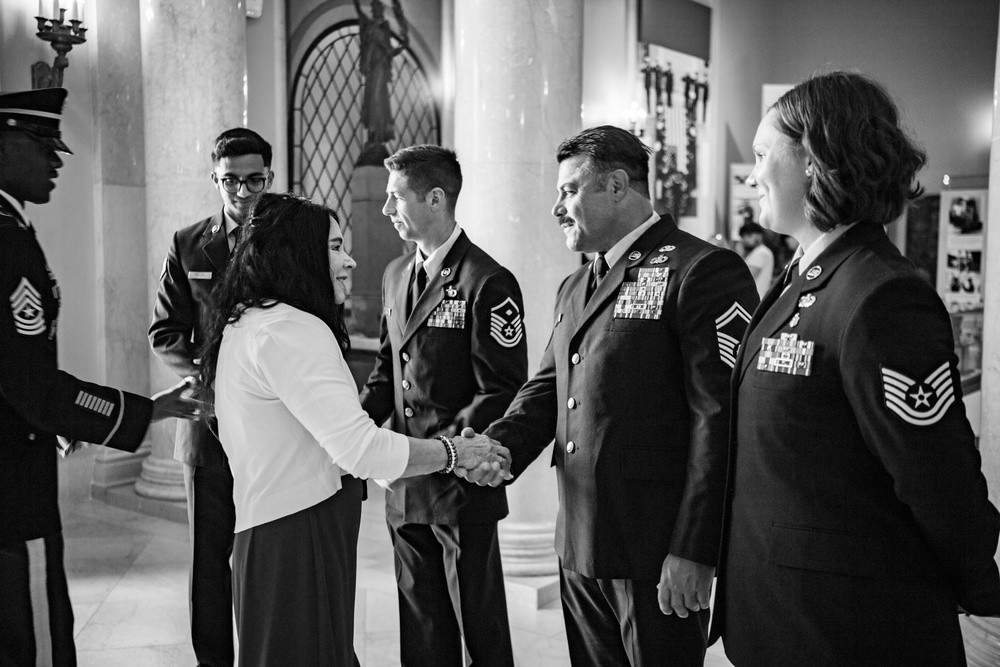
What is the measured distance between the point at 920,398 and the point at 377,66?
755 cm

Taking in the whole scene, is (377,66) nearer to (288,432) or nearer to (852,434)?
(288,432)

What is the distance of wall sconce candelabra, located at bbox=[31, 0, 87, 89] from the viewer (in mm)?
5305

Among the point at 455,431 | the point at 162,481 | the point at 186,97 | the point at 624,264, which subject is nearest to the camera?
the point at 624,264

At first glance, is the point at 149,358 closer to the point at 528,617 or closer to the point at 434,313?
the point at 528,617

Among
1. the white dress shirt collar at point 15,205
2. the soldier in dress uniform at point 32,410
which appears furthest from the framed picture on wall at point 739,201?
the white dress shirt collar at point 15,205

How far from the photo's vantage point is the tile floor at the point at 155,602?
11.5 feet

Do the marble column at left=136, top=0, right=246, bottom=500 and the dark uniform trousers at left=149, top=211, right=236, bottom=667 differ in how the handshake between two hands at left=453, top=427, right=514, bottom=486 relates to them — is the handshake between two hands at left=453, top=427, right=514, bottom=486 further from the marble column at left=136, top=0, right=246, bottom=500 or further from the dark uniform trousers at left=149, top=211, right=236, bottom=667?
the marble column at left=136, top=0, right=246, bottom=500

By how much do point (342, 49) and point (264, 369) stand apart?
276 inches

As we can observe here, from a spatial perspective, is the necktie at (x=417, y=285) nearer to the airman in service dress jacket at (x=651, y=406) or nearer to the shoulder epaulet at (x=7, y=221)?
the airman in service dress jacket at (x=651, y=406)

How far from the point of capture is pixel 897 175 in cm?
153

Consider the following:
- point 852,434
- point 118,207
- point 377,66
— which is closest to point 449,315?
point 852,434

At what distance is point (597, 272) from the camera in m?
2.34

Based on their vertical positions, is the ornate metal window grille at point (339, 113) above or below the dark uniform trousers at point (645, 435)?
above

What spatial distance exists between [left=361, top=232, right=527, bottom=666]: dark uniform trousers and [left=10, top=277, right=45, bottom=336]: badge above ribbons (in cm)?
98
